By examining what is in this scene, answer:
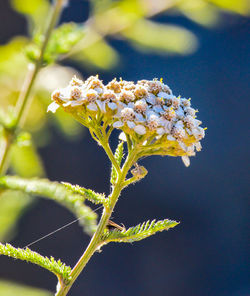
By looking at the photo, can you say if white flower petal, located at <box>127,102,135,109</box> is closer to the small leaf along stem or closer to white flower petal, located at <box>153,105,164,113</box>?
white flower petal, located at <box>153,105,164,113</box>

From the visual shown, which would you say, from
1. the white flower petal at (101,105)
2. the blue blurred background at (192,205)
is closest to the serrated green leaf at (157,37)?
the white flower petal at (101,105)

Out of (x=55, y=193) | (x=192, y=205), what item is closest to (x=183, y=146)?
(x=55, y=193)

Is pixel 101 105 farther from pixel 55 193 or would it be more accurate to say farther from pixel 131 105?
pixel 55 193

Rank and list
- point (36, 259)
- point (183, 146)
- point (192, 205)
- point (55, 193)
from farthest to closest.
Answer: point (192, 205), point (183, 146), point (36, 259), point (55, 193)

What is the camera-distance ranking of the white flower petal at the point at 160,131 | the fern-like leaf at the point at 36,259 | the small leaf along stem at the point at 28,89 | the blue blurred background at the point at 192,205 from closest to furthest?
1. the small leaf along stem at the point at 28,89
2. the fern-like leaf at the point at 36,259
3. the white flower petal at the point at 160,131
4. the blue blurred background at the point at 192,205

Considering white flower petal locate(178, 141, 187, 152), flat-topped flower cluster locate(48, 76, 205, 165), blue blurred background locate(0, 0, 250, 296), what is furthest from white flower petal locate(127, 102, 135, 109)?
blue blurred background locate(0, 0, 250, 296)

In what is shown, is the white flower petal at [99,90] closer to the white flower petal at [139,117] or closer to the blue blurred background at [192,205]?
the white flower petal at [139,117]
